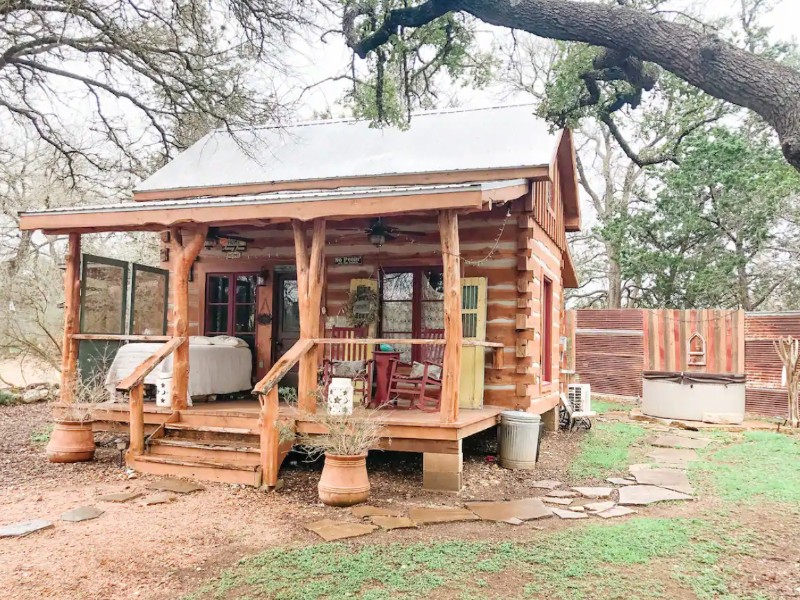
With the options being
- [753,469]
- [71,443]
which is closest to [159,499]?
[71,443]

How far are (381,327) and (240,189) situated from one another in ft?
9.80

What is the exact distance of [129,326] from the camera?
9.62 meters

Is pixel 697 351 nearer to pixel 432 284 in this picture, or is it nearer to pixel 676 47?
pixel 432 284

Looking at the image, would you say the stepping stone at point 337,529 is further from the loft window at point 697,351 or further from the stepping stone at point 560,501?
the loft window at point 697,351

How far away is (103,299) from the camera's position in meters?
9.16

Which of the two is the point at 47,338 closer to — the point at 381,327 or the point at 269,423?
the point at 381,327

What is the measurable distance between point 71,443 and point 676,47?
7.24 metres

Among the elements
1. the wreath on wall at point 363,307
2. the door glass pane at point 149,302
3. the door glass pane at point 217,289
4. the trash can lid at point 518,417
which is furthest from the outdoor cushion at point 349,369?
the door glass pane at point 149,302

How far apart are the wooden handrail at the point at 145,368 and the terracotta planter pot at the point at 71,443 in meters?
0.86

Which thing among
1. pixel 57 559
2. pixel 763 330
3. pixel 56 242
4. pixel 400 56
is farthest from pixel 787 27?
pixel 56 242

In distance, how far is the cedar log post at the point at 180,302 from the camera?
7.57m

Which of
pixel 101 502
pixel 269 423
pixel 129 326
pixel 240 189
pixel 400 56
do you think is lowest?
pixel 101 502

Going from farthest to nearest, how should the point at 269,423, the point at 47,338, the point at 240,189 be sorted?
the point at 47,338
the point at 240,189
the point at 269,423

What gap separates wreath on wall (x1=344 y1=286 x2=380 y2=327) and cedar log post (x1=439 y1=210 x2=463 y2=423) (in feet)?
8.14
